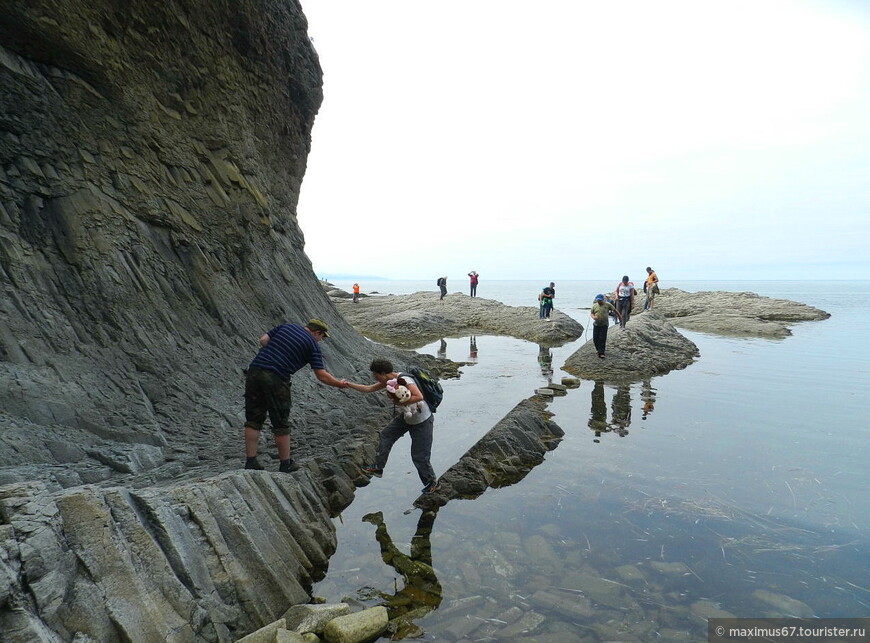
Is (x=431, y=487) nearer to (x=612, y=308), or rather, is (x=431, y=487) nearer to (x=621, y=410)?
(x=621, y=410)

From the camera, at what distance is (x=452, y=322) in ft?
108

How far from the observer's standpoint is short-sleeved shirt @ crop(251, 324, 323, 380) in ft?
22.2

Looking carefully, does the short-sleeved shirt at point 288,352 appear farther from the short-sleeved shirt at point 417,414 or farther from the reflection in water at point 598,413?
the reflection in water at point 598,413

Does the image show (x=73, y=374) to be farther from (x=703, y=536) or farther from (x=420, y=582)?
(x=703, y=536)

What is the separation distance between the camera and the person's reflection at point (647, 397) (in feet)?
42.1

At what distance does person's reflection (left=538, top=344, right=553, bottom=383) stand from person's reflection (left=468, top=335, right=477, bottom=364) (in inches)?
119

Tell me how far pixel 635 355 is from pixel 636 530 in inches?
520

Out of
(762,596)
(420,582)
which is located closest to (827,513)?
(762,596)

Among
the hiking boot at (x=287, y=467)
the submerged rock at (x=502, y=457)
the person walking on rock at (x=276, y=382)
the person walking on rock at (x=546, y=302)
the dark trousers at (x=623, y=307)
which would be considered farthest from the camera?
the person walking on rock at (x=546, y=302)

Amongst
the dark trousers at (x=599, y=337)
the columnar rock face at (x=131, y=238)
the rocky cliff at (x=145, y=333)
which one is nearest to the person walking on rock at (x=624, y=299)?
the dark trousers at (x=599, y=337)

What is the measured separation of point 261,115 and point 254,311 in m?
5.60

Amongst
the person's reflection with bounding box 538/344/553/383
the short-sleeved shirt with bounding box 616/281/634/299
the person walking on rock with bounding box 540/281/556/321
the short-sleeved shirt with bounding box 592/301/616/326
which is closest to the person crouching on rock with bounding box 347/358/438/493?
the person's reflection with bounding box 538/344/553/383

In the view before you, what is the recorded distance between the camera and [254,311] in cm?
1110

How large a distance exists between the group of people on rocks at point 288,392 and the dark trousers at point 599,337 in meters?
12.0
